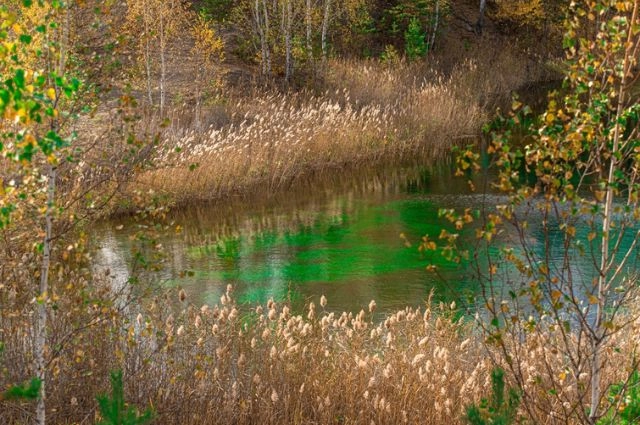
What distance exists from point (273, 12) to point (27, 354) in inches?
780

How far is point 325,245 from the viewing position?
11.8 meters

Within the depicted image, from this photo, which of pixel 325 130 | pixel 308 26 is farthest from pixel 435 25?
pixel 325 130

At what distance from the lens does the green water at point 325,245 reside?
31.9 feet

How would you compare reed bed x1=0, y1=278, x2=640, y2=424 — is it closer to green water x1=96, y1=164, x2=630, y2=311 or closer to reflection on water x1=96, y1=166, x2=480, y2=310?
green water x1=96, y1=164, x2=630, y2=311

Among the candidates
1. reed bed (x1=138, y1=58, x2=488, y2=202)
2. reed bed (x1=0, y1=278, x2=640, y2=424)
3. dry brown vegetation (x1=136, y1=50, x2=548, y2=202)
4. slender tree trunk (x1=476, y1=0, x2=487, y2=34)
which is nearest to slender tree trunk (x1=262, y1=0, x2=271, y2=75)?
dry brown vegetation (x1=136, y1=50, x2=548, y2=202)

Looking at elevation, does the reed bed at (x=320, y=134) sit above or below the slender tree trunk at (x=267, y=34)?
below

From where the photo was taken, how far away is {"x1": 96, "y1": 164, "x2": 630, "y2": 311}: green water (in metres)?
9.73

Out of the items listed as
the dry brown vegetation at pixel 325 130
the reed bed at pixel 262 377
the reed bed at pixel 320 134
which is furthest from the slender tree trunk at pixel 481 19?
the reed bed at pixel 262 377

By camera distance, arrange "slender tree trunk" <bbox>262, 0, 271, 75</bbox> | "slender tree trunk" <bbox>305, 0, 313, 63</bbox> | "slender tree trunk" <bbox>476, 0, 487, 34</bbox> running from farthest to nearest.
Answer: "slender tree trunk" <bbox>476, 0, 487, 34</bbox>
"slender tree trunk" <bbox>262, 0, 271, 75</bbox>
"slender tree trunk" <bbox>305, 0, 313, 63</bbox>

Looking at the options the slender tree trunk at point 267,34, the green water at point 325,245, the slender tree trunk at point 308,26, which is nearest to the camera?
the green water at point 325,245

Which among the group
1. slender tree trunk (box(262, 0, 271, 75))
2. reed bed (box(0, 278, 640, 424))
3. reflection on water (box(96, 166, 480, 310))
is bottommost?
reflection on water (box(96, 166, 480, 310))

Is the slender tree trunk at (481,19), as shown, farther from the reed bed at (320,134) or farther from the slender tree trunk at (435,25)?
the reed bed at (320,134)

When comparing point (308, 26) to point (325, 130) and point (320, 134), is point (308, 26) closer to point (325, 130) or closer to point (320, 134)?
point (325, 130)

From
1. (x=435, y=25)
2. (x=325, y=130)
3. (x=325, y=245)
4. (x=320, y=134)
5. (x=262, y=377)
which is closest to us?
(x=262, y=377)
